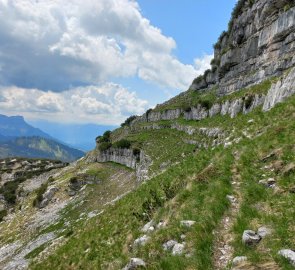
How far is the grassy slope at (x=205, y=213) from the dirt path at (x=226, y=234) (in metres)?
0.24

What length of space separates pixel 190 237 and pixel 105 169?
71.1 meters

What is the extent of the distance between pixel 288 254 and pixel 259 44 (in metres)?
62.4

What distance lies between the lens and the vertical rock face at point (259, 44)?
5400 centimetres

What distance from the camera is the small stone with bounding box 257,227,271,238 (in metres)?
11.4

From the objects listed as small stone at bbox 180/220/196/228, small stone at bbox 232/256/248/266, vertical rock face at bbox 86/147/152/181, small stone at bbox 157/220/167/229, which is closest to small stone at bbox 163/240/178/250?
small stone at bbox 180/220/196/228

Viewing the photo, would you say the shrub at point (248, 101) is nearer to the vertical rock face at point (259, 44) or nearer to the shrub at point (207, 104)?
the vertical rock face at point (259, 44)

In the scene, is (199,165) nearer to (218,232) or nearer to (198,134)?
(218,232)

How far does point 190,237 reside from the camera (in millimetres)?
13453

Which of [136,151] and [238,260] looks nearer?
A: [238,260]

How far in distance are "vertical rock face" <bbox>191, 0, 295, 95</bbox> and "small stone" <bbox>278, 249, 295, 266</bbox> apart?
139 feet

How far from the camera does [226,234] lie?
12.8 metres

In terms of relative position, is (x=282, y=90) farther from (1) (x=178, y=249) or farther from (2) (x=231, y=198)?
(1) (x=178, y=249)

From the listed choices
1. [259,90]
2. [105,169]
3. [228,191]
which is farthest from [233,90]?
[228,191]

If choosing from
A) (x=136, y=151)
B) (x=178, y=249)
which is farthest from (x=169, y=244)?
(x=136, y=151)
